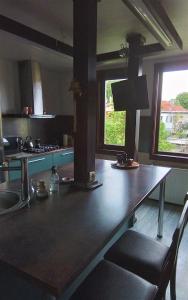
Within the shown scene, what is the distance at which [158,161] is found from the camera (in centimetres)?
339

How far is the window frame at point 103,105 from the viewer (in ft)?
11.7

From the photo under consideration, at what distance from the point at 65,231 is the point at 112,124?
9.59ft

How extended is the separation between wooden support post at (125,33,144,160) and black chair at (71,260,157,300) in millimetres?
1628

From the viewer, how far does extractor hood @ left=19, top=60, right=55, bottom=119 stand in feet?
11.1

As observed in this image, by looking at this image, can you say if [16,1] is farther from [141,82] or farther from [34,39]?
[141,82]

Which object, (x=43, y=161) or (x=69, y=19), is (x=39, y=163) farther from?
(x=69, y=19)

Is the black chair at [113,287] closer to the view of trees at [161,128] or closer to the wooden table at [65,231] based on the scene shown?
the wooden table at [65,231]

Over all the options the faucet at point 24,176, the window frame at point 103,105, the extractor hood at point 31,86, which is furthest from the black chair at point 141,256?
the extractor hood at point 31,86

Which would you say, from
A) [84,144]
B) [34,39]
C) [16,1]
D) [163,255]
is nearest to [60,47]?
[34,39]

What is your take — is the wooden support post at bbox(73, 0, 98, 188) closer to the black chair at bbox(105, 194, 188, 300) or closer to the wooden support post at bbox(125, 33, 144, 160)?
the black chair at bbox(105, 194, 188, 300)

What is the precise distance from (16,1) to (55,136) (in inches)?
109

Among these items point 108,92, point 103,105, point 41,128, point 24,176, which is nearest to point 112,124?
point 103,105

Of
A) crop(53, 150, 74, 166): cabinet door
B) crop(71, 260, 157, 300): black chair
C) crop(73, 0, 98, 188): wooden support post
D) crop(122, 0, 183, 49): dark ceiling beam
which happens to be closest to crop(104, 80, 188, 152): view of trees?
crop(53, 150, 74, 166): cabinet door

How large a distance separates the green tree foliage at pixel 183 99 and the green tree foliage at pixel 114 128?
2.99 feet
